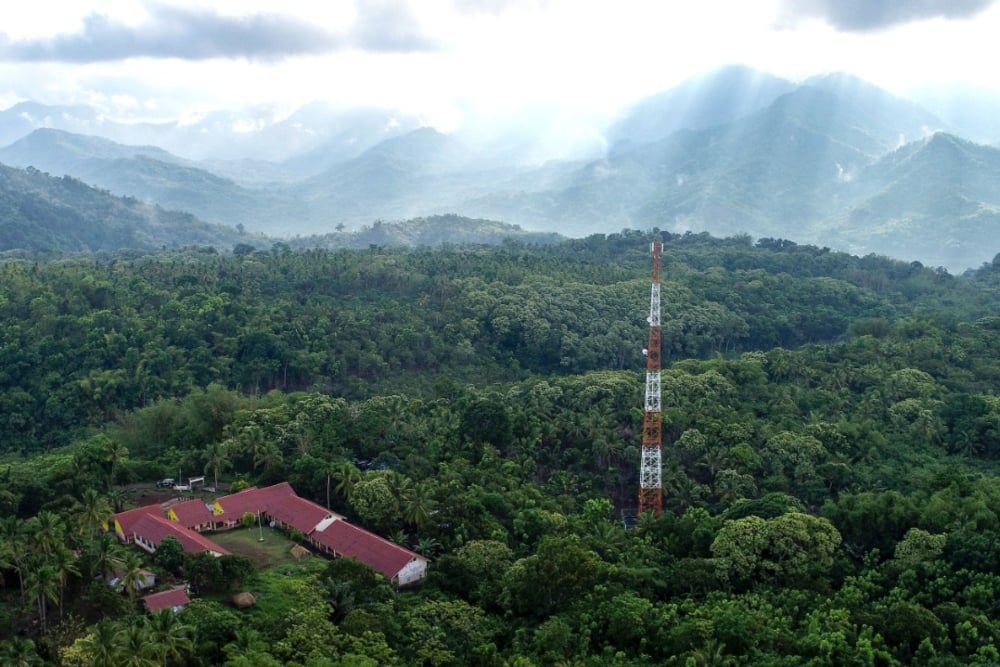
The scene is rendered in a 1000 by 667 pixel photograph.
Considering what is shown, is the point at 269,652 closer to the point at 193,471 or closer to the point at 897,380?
the point at 193,471

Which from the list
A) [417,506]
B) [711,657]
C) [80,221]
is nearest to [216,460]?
[417,506]

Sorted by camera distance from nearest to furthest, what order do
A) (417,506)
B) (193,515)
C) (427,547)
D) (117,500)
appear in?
(427,547) < (193,515) < (417,506) < (117,500)

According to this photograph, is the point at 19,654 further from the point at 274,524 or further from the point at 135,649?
the point at 274,524

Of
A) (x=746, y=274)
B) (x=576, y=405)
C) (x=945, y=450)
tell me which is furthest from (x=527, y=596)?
(x=746, y=274)

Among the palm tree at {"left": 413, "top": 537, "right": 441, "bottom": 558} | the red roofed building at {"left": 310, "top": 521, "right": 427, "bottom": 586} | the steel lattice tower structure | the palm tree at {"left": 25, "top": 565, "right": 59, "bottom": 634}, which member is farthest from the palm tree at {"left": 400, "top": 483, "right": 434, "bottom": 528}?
the palm tree at {"left": 25, "top": 565, "right": 59, "bottom": 634}

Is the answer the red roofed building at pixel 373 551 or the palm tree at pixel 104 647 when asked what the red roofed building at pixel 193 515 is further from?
the palm tree at pixel 104 647
